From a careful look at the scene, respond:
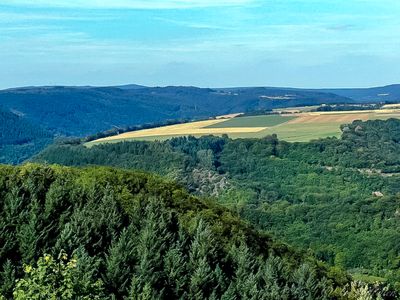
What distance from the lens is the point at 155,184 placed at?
78.4 metres

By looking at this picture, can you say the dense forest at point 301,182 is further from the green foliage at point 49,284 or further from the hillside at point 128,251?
the green foliage at point 49,284

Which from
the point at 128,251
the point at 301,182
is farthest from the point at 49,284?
the point at 301,182

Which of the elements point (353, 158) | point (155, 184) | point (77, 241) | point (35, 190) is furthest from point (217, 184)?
point (77, 241)

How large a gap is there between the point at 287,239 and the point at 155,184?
171 feet

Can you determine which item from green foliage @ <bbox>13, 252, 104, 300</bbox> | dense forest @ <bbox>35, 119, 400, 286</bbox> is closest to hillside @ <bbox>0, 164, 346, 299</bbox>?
green foliage @ <bbox>13, 252, 104, 300</bbox>

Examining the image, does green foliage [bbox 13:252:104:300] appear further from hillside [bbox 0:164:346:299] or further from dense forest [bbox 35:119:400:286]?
dense forest [bbox 35:119:400:286]

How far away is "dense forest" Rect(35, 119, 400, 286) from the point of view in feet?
385

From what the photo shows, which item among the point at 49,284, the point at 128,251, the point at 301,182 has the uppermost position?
the point at 49,284

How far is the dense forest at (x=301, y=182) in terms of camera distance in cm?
11738

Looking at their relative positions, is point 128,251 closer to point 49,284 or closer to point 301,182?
point 49,284

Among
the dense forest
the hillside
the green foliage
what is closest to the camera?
the green foliage

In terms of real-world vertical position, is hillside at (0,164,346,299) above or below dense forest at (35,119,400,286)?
above

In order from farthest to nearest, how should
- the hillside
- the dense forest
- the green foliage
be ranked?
the dense forest
the hillside
the green foliage

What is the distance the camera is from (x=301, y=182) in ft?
575
